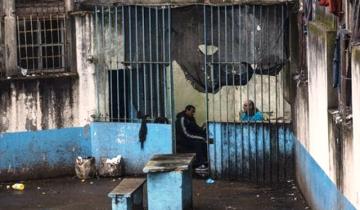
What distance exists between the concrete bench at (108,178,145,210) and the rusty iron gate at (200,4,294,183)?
2.65 metres

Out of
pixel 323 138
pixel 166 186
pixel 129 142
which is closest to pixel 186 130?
pixel 129 142

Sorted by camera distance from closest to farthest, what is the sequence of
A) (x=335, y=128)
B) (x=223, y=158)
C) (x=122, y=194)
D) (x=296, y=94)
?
Answer: (x=335, y=128)
(x=122, y=194)
(x=296, y=94)
(x=223, y=158)

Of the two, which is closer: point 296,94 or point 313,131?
point 313,131

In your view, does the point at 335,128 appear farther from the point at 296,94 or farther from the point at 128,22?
the point at 128,22

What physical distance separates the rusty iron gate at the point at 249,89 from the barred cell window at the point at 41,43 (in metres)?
2.77

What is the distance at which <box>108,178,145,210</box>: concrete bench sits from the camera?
11.5m

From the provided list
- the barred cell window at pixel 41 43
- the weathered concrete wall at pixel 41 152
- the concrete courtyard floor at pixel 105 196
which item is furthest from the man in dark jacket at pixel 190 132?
the barred cell window at pixel 41 43

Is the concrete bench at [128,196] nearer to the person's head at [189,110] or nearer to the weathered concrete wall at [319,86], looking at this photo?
the weathered concrete wall at [319,86]

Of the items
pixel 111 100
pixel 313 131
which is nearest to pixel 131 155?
pixel 111 100

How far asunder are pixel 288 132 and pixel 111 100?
11.2 ft

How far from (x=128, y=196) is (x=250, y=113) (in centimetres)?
386

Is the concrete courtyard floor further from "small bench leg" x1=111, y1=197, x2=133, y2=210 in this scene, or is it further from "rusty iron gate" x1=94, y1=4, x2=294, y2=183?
"small bench leg" x1=111, y1=197, x2=133, y2=210

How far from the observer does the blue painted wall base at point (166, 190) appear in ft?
40.0

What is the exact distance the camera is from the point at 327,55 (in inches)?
407
